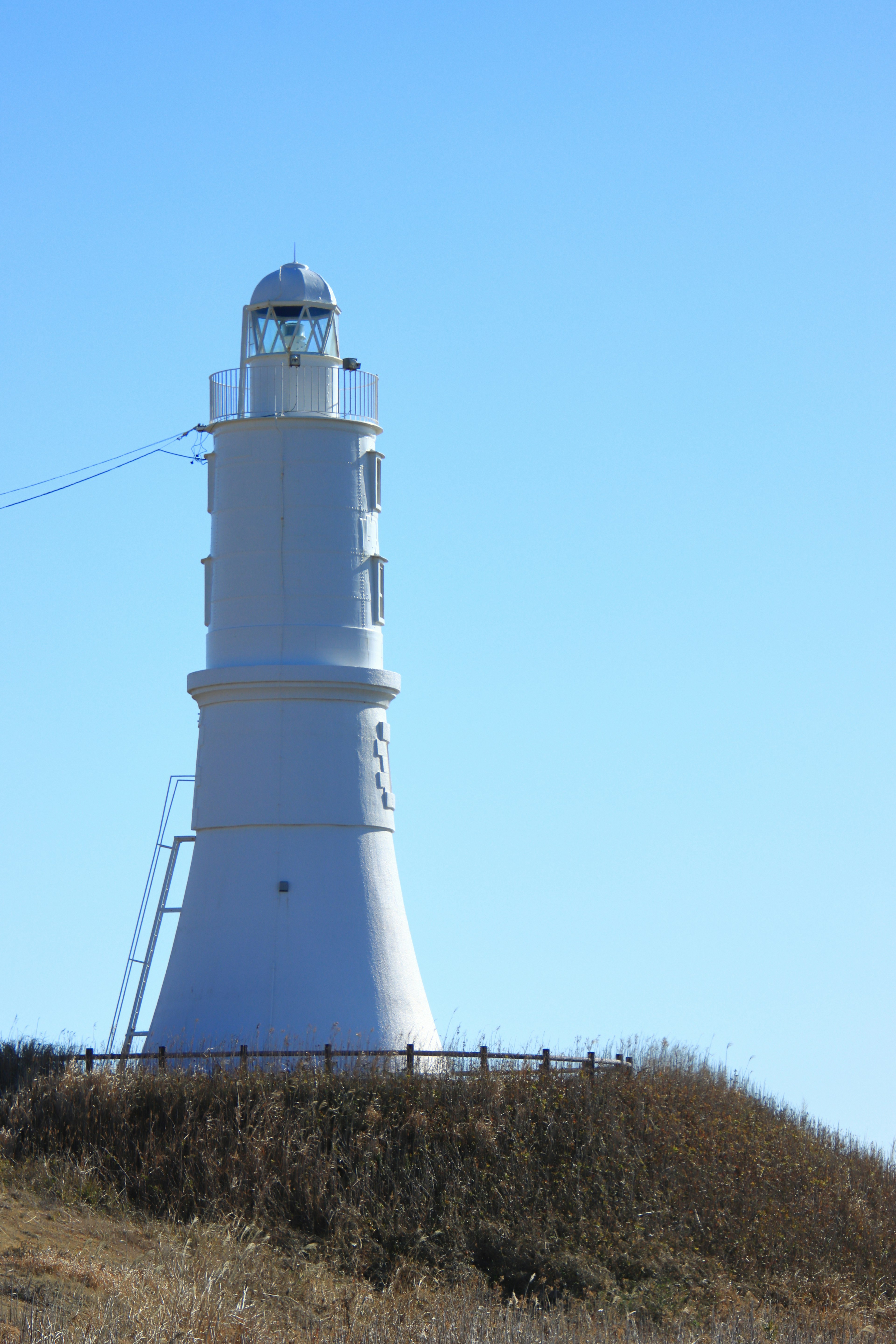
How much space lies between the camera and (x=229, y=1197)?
20.9m

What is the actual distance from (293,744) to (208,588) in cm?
328

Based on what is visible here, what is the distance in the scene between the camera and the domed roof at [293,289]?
28672 mm

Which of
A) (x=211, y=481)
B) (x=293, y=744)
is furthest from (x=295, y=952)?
(x=211, y=481)

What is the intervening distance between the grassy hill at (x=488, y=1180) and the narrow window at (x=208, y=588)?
757cm

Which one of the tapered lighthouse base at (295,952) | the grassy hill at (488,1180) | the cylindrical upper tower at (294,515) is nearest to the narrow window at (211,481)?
the cylindrical upper tower at (294,515)

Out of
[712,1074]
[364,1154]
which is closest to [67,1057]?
[364,1154]

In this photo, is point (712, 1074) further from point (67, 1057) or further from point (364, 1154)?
point (67, 1057)

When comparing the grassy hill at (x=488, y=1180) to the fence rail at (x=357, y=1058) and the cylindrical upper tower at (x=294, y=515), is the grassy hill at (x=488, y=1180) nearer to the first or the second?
the fence rail at (x=357, y=1058)

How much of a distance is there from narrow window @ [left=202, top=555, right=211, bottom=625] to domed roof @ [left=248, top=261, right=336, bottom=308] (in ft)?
13.7

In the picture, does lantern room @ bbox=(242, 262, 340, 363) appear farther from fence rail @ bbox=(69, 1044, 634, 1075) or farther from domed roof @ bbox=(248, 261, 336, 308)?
fence rail @ bbox=(69, 1044, 634, 1075)

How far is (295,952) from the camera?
2591 centimetres

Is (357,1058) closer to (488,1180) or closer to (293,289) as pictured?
(488,1180)

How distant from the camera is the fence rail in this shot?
23188 mm

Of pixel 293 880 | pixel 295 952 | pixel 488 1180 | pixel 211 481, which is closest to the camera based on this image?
pixel 488 1180
